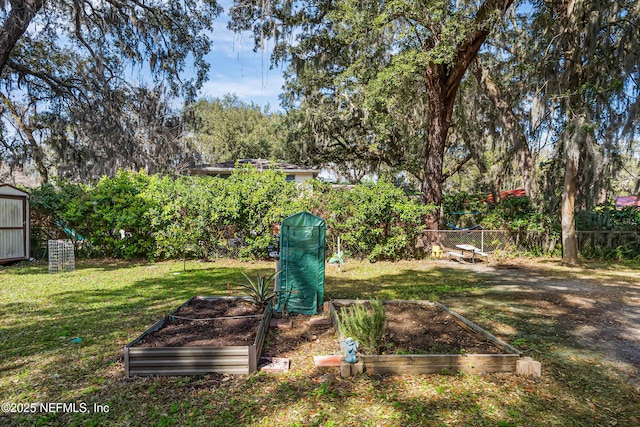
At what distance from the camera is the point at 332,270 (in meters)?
8.93

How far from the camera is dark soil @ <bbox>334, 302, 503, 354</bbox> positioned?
361 centimetres

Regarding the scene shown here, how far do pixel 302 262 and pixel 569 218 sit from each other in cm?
866

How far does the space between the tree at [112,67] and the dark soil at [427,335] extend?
11106 mm

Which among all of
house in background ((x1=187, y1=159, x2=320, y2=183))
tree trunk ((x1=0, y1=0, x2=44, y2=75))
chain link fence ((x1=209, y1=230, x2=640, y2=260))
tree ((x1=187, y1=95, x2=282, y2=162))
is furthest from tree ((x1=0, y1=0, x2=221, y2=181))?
tree ((x1=187, y1=95, x2=282, y2=162))

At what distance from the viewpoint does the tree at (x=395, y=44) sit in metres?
8.82

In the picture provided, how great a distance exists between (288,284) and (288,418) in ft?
8.41

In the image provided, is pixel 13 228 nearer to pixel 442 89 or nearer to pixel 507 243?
pixel 442 89

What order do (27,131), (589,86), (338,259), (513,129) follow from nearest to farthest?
(589,86) < (338,259) < (513,129) < (27,131)

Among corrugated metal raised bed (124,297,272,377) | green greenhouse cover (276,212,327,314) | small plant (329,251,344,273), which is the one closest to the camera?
corrugated metal raised bed (124,297,272,377)

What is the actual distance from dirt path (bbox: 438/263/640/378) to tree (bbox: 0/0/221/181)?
11854 millimetres

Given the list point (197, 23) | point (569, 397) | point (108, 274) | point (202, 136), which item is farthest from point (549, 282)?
point (202, 136)

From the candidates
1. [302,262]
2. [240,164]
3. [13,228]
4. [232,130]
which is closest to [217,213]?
[302,262]

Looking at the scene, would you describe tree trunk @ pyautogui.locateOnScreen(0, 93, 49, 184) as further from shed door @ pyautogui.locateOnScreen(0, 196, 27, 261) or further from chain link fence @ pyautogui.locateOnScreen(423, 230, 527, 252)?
chain link fence @ pyautogui.locateOnScreen(423, 230, 527, 252)

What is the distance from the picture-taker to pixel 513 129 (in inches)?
434
